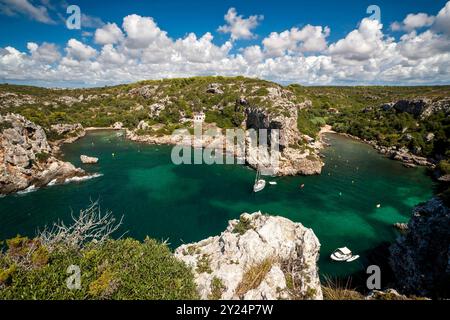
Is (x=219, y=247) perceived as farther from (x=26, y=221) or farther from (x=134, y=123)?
(x=134, y=123)

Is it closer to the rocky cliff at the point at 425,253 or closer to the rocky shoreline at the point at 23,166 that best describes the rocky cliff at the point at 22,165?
the rocky shoreline at the point at 23,166

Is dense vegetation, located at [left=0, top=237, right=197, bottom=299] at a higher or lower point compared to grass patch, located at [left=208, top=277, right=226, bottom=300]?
higher

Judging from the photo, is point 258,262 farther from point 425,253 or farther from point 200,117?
point 200,117

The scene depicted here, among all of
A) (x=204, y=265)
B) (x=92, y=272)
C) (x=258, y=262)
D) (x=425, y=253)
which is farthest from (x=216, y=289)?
(x=425, y=253)

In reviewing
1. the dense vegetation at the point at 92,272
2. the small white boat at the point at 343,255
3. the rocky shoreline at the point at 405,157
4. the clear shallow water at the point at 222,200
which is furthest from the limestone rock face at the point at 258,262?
the rocky shoreline at the point at 405,157

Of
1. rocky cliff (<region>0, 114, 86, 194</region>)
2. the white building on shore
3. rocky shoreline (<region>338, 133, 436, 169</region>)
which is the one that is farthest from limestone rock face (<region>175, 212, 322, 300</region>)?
the white building on shore

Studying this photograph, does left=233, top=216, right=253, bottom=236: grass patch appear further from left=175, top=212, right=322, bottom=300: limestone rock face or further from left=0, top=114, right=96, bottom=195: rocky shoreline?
left=0, top=114, right=96, bottom=195: rocky shoreline

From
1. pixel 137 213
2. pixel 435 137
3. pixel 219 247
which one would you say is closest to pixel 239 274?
pixel 219 247
